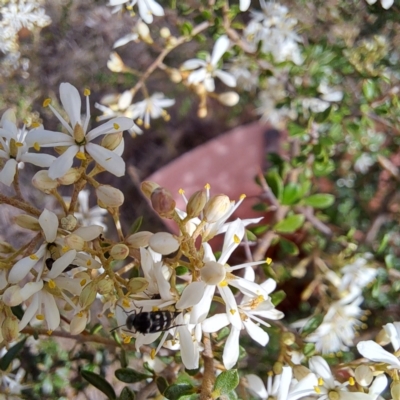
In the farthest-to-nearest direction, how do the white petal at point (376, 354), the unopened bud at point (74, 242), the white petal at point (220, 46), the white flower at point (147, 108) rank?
1. the white flower at point (147, 108)
2. the white petal at point (220, 46)
3. the white petal at point (376, 354)
4. the unopened bud at point (74, 242)

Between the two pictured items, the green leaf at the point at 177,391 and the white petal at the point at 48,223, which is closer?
the white petal at the point at 48,223

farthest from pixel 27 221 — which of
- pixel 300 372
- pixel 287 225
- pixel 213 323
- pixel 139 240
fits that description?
pixel 287 225

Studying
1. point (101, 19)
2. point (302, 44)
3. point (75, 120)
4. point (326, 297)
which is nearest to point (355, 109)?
point (302, 44)

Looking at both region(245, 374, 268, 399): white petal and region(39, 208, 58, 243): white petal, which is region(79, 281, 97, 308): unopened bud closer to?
region(39, 208, 58, 243): white petal

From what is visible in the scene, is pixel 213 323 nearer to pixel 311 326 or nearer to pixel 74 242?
A: pixel 74 242

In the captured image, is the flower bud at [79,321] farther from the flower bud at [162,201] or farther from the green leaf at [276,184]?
the green leaf at [276,184]

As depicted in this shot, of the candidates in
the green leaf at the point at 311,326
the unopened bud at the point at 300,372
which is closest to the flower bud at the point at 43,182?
the unopened bud at the point at 300,372

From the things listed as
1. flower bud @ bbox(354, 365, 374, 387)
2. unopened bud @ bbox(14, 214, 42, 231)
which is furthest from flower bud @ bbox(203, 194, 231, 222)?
flower bud @ bbox(354, 365, 374, 387)
